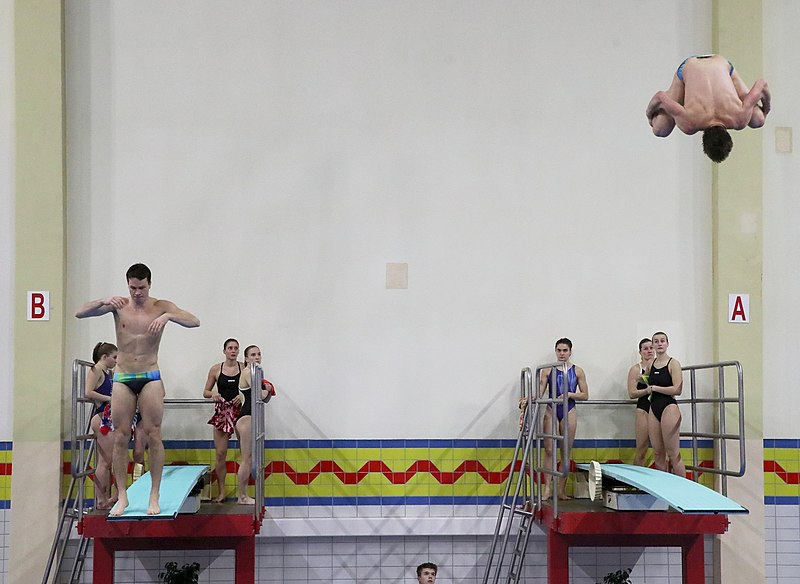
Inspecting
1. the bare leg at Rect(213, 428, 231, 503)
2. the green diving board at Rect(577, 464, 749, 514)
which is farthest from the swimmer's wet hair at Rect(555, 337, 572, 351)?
the bare leg at Rect(213, 428, 231, 503)

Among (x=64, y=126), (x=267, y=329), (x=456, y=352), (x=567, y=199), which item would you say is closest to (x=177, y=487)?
(x=267, y=329)

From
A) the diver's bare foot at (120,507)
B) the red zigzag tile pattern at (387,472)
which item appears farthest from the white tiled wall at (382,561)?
the diver's bare foot at (120,507)

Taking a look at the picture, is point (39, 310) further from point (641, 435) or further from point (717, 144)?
point (717, 144)

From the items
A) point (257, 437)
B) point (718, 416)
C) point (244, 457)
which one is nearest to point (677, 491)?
point (718, 416)

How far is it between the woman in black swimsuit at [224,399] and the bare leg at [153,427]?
58.5 inches

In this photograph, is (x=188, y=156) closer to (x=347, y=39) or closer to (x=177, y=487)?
(x=347, y=39)

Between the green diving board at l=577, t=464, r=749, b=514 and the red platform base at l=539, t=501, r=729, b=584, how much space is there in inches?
9.7

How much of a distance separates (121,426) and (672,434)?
4780 mm

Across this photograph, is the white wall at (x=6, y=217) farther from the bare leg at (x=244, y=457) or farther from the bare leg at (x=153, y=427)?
the bare leg at (x=153, y=427)

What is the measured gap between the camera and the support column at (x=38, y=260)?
29.6 feet

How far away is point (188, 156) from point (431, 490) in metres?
4.01

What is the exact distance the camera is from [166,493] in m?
7.58

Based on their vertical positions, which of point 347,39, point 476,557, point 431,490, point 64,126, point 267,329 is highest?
point 347,39

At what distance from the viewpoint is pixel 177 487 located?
7.74 m
